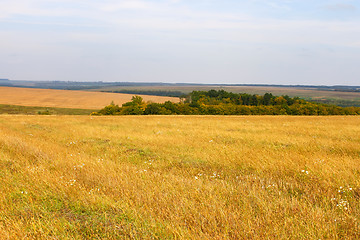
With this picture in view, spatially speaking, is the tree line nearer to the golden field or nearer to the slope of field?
the slope of field

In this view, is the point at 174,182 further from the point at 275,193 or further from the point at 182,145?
the point at 182,145

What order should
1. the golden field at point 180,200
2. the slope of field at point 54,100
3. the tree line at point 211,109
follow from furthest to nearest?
the slope of field at point 54,100 → the tree line at point 211,109 → the golden field at point 180,200

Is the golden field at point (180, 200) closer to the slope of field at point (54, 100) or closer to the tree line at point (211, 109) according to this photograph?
the tree line at point (211, 109)

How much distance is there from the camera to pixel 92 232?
4059 millimetres

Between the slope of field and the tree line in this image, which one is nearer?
the tree line

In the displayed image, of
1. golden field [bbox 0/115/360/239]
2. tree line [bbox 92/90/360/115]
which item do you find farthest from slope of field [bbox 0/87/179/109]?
golden field [bbox 0/115/360/239]

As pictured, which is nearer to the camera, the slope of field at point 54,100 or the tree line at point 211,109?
the tree line at point 211,109

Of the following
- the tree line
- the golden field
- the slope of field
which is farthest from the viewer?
the slope of field

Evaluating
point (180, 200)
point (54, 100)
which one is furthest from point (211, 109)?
point (54, 100)

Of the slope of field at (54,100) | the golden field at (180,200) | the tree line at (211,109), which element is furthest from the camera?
the slope of field at (54,100)

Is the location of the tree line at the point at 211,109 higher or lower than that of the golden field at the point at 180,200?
lower

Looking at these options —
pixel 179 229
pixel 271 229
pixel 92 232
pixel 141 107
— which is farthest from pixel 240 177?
pixel 141 107

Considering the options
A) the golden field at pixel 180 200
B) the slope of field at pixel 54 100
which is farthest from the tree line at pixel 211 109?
the golden field at pixel 180 200

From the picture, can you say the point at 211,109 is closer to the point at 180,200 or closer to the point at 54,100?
the point at 180,200
